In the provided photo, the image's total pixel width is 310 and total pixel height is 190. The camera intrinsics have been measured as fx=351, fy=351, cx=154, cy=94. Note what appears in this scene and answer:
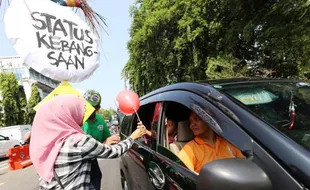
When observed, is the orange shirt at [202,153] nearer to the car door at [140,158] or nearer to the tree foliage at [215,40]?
the car door at [140,158]

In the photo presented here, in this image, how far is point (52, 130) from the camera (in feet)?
8.04

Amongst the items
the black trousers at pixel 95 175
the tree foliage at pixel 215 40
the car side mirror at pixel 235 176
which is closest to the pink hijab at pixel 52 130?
the black trousers at pixel 95 175

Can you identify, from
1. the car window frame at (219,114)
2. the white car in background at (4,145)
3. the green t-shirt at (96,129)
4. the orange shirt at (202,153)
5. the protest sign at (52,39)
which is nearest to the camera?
the car window frame at (219,114)

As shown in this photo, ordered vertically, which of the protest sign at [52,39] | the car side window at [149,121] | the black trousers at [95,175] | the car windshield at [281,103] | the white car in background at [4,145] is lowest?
the white car in background at [4,145]

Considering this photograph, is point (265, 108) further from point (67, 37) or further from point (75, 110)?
point (67, 37)

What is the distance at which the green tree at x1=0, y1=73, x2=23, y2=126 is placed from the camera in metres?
45.1

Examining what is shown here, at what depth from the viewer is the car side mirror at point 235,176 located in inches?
55.3

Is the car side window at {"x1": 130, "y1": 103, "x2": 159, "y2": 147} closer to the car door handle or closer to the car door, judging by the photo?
the car door

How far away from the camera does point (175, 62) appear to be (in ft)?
73.6

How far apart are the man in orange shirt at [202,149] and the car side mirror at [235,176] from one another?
815 millimetres

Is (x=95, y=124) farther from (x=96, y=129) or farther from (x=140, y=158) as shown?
(x=140, y=158)

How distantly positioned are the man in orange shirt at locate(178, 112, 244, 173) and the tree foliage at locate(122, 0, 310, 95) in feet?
23.0

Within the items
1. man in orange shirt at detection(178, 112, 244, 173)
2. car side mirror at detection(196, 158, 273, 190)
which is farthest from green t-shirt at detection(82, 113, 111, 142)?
car side mirror at detection(196, 158, 273, 190)

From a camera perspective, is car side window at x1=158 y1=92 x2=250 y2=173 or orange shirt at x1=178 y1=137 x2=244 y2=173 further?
orange shirt at x1=178 y1=137 x2=244 y2=173
